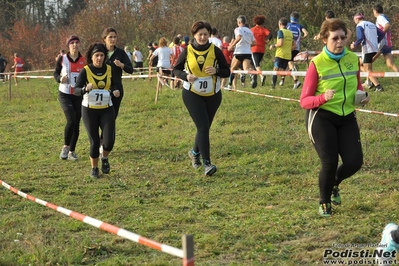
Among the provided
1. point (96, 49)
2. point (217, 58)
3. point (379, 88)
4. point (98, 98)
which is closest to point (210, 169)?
point (217, 58)

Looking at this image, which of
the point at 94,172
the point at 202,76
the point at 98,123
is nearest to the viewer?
the point at 202,76

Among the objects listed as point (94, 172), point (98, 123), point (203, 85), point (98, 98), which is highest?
point (203, 85)

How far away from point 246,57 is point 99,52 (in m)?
7.96

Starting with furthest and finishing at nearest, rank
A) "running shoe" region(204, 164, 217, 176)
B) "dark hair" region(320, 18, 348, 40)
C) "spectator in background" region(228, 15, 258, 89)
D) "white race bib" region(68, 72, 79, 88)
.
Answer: "spectator in background" region(228, 15, 258, 89), "white race bib" region(68, 72, 79, 88), "running shoe" region(204, 164, 217, 176), "dark hair" region(320, 18, 348, 40)

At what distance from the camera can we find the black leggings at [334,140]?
19.9ft

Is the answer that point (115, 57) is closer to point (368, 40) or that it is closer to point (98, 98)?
point (98, 98)

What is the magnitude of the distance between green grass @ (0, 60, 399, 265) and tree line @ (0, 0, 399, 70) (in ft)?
47.6

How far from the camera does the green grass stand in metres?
5.50

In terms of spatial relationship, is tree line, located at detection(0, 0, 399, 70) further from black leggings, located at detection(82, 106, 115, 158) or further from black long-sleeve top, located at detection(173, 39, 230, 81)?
black leggings, located at detection(82, 106, 115, 158)

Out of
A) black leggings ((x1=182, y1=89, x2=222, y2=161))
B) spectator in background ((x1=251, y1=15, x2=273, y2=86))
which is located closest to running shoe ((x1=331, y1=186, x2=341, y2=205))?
black leggings ((x1=182, y1=89, x2=222, y2=161))

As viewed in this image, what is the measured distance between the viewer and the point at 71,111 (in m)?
10.1

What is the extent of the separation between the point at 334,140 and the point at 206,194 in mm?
2035

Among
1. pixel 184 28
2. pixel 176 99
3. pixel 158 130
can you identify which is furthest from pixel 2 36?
pixel 158 130

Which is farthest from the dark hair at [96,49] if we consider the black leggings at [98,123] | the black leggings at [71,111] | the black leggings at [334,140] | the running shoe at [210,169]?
the black leggings at [334,140]
